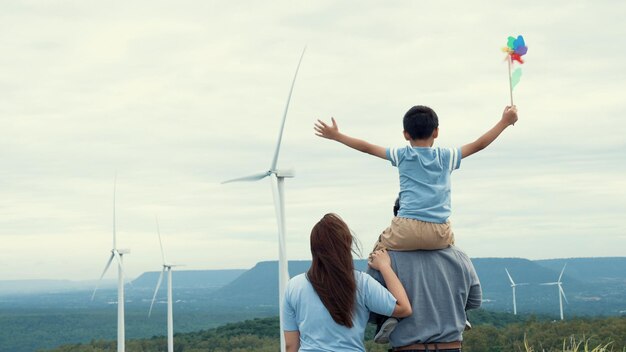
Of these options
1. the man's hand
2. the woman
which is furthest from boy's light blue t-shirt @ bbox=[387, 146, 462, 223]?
the woman

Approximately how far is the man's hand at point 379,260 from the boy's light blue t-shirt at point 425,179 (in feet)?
1.06

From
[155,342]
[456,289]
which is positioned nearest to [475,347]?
[155,342]

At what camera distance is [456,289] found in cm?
738

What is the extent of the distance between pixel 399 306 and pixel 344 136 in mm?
1383

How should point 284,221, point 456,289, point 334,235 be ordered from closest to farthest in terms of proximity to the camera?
1. point 334,235
2. point 456,289
3. point 284,221

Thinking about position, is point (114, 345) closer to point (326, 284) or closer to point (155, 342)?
point (155, 342)

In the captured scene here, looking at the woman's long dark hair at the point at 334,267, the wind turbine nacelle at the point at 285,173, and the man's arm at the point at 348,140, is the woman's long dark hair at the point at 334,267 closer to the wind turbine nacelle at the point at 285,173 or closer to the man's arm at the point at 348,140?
the man's arm at the point at 348,140

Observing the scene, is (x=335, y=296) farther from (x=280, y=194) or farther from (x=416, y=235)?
(x=280, y=194)

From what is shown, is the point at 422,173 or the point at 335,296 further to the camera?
the point at 422,173

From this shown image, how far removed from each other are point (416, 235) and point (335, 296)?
0.75 m

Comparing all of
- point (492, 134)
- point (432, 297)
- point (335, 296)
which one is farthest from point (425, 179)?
point (335, 296)

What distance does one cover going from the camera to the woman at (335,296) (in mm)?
6875

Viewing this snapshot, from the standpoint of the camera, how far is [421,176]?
7242 mm

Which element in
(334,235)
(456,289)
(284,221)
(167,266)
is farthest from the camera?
(167,266)
